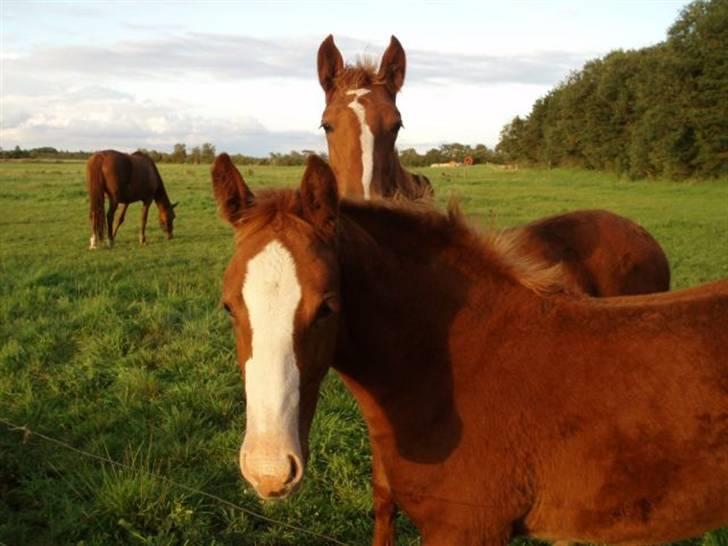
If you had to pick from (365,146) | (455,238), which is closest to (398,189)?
(365,146)

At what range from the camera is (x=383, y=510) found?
10.6ft

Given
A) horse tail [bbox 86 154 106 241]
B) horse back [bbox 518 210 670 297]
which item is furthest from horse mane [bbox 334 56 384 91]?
horse tail [bbox 86 154 106 241]

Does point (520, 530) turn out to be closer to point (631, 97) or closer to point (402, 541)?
point (402, 541)

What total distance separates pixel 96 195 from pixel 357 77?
1103 cm

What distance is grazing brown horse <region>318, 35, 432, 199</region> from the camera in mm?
4445

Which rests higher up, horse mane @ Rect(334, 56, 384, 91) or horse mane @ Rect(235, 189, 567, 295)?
horse mane @ Rect(334, 56, 384, 91)

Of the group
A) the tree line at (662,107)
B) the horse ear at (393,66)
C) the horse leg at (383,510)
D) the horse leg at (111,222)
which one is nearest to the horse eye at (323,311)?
the horse leg at (383,510)

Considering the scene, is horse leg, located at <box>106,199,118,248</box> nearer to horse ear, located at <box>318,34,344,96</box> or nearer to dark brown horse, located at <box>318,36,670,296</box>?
horse ear, located at <box>318,34,344,96</box>

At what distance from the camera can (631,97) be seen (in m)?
41.4

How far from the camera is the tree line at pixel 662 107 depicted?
104ft

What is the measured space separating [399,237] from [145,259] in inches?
397

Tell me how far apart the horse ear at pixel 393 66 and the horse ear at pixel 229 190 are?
9.50ft

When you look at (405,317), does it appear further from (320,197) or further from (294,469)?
(294,469)

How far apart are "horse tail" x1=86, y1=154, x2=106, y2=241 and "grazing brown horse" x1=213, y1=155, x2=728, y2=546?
1218 centimetres
